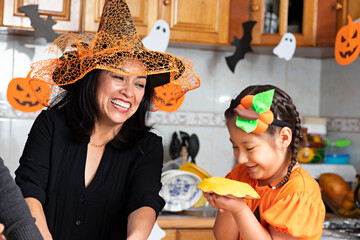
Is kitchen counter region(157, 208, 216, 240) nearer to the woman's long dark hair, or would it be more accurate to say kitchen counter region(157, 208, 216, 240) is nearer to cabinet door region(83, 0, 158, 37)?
the woman's long dark hair

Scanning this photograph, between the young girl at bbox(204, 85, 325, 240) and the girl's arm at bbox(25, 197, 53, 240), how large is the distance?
17.7 inches

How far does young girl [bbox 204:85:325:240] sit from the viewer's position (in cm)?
119

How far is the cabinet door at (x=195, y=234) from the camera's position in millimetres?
2287

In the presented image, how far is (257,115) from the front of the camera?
1209 mm

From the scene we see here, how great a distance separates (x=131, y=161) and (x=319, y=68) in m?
1.89

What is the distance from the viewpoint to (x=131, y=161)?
1.55 m

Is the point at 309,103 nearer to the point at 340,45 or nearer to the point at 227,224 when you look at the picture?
the point at 340,45

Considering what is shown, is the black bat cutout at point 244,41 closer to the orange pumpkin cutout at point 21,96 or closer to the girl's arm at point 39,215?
the orange pumpkin cutout at point 21,96

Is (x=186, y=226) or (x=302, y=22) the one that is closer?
(x=186, y=226)

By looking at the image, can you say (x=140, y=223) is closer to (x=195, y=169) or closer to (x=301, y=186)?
(x=301, y=186)

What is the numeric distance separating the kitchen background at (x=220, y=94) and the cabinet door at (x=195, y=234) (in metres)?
0.61

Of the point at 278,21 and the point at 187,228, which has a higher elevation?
the point at 278,21

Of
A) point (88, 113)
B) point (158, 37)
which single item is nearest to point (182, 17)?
point (158, 37)

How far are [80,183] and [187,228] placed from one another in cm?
93
